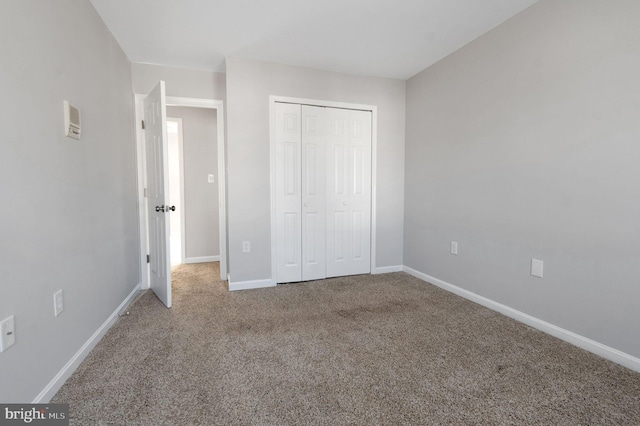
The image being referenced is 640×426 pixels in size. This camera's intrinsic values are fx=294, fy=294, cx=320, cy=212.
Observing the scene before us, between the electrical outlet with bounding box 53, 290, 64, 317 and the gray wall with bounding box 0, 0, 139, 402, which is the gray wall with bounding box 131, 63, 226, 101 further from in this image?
the electrical outlet with bounding box 53, 290, 64, 317

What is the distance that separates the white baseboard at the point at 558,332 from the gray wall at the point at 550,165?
4 centimetres

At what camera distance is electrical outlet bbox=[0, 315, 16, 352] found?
1.16 meters

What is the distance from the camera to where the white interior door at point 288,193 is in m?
3.22

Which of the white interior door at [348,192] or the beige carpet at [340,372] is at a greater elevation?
the white interior door at [348,192]

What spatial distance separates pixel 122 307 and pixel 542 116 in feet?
12.2

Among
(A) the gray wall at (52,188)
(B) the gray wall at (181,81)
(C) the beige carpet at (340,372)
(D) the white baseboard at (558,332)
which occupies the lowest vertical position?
(C) the beige carpet at (340,372)

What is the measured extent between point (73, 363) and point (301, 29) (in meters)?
2.86

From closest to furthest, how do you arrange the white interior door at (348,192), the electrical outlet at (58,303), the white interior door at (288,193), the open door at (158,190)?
the electrical outlet at (58,303), the open door at (158,190), the white interior door at (288,193), the white interior door at (348,192)

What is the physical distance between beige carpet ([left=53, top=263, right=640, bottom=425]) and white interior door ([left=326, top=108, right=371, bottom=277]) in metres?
0.97

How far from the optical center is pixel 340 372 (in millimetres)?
1685

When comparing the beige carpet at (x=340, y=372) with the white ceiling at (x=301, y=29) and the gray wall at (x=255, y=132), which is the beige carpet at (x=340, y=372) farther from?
the white ceiling at (x=301, y=29)

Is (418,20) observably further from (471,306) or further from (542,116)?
(471,306)

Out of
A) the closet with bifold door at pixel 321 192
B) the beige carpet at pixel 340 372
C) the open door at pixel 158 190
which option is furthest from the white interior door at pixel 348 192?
the open door at pixel 158 190

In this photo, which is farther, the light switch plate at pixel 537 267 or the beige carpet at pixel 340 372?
the light switch plate at pixel 537 267
